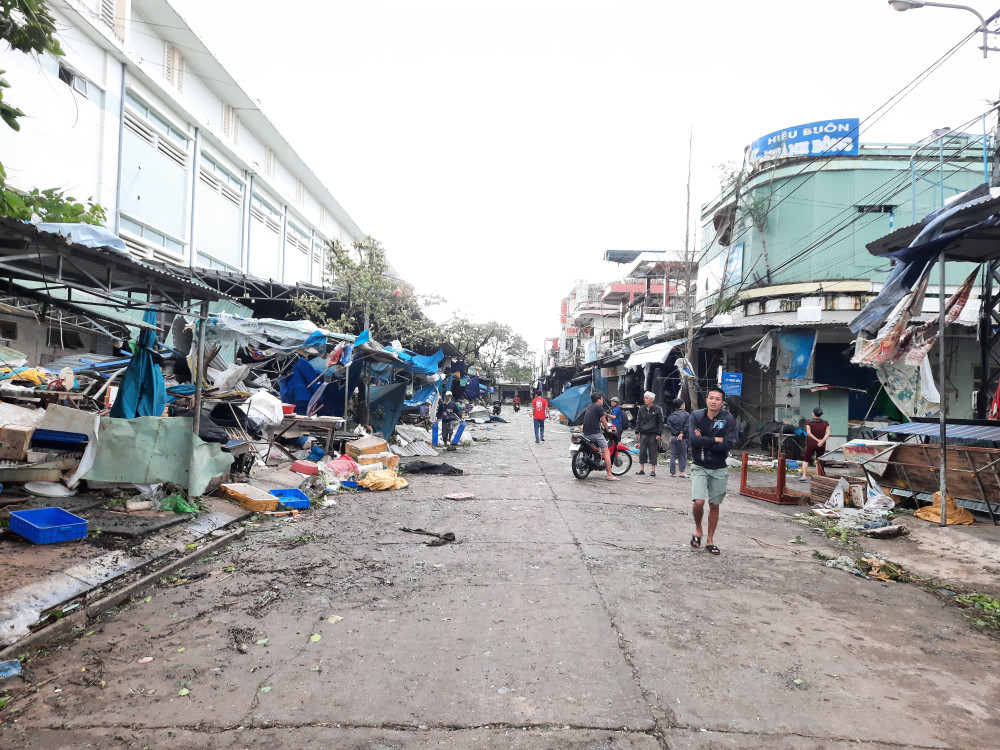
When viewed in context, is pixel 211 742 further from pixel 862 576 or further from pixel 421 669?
pixel 862 576

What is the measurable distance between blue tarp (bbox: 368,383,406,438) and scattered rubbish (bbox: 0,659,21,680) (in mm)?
12592

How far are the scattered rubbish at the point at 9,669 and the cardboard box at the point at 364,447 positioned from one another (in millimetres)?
8803

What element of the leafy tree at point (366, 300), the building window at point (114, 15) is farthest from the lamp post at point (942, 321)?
the building window at point (114, 15)

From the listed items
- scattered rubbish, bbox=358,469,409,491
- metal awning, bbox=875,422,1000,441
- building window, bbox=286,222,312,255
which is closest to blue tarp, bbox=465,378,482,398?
building window, bbox=286,222,312,255

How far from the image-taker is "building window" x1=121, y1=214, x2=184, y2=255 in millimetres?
17438

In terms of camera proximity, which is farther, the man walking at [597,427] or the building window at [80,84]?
the building window at [80,84]

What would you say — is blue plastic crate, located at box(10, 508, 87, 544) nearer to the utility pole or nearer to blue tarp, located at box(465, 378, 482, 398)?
the utility pole

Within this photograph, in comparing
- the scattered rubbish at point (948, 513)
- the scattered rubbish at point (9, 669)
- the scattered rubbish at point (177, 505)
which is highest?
the scattered rubbish at point (948, 513)

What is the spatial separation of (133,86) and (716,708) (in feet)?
69.6

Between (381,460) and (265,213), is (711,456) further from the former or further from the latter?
(265,213)

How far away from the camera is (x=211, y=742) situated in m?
2.86

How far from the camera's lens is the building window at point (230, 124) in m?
24.5

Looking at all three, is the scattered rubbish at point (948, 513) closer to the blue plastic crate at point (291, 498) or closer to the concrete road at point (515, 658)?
the concrete road at point (515, 658)

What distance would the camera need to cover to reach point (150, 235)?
1886 cm
